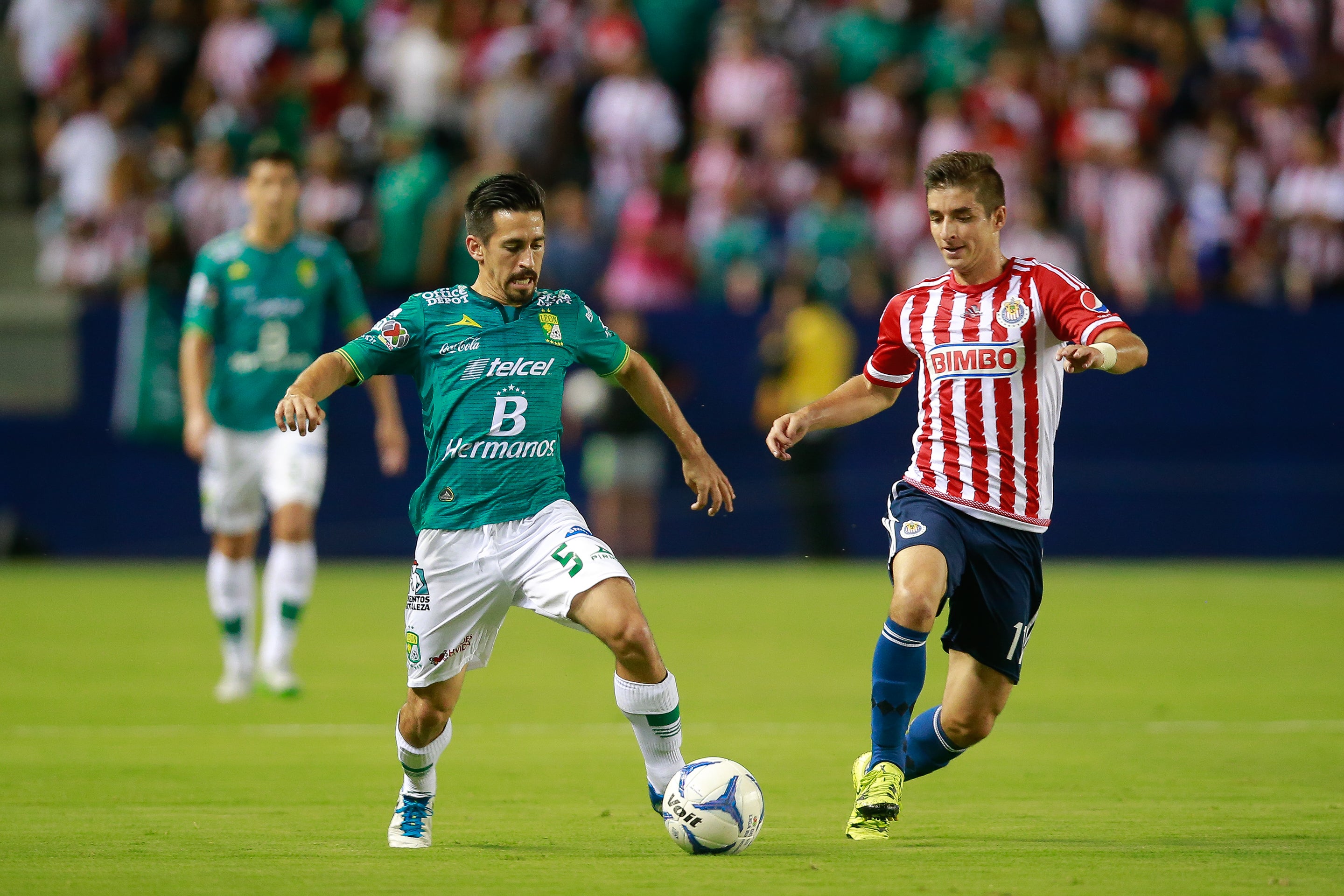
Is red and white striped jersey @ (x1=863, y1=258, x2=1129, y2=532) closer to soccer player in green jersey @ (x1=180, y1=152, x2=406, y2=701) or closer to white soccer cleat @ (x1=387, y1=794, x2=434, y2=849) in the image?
white soccer cleat @ (x1=387, y1=794, x2=434, y2=849)

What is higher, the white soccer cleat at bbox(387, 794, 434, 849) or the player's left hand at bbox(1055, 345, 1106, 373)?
the player's left hand at bbox(1055, 345, 1106, 373)

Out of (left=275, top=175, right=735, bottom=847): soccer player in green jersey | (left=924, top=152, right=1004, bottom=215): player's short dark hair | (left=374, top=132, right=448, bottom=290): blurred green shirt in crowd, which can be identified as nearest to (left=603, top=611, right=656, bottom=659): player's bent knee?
(left=275, top=175, right=735, bottom=847): soccer player in green jersey

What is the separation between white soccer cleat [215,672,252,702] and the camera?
9664 millimetres

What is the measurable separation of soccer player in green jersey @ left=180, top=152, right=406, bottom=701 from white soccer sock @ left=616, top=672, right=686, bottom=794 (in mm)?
4162

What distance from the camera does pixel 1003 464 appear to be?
6164 mm

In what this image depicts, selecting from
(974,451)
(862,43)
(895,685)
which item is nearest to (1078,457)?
(862,43)

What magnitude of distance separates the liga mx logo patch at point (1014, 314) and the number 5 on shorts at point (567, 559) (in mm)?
1742

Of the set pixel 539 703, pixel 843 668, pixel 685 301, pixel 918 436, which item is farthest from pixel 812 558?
pixel 918 436

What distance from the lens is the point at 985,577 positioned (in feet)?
19.9

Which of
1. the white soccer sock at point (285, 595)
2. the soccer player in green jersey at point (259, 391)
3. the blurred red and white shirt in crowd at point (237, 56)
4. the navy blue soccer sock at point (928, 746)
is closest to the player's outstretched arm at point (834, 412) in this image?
the navy blue soccer sock at point (928, 746)

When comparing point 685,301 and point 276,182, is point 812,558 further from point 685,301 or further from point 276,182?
point 276,182

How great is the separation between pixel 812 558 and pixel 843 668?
6.96 metres

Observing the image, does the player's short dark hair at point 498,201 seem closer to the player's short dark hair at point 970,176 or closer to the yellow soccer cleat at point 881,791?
the player's short dark hair at point 970,176

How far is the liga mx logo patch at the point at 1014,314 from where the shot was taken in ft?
20.2
